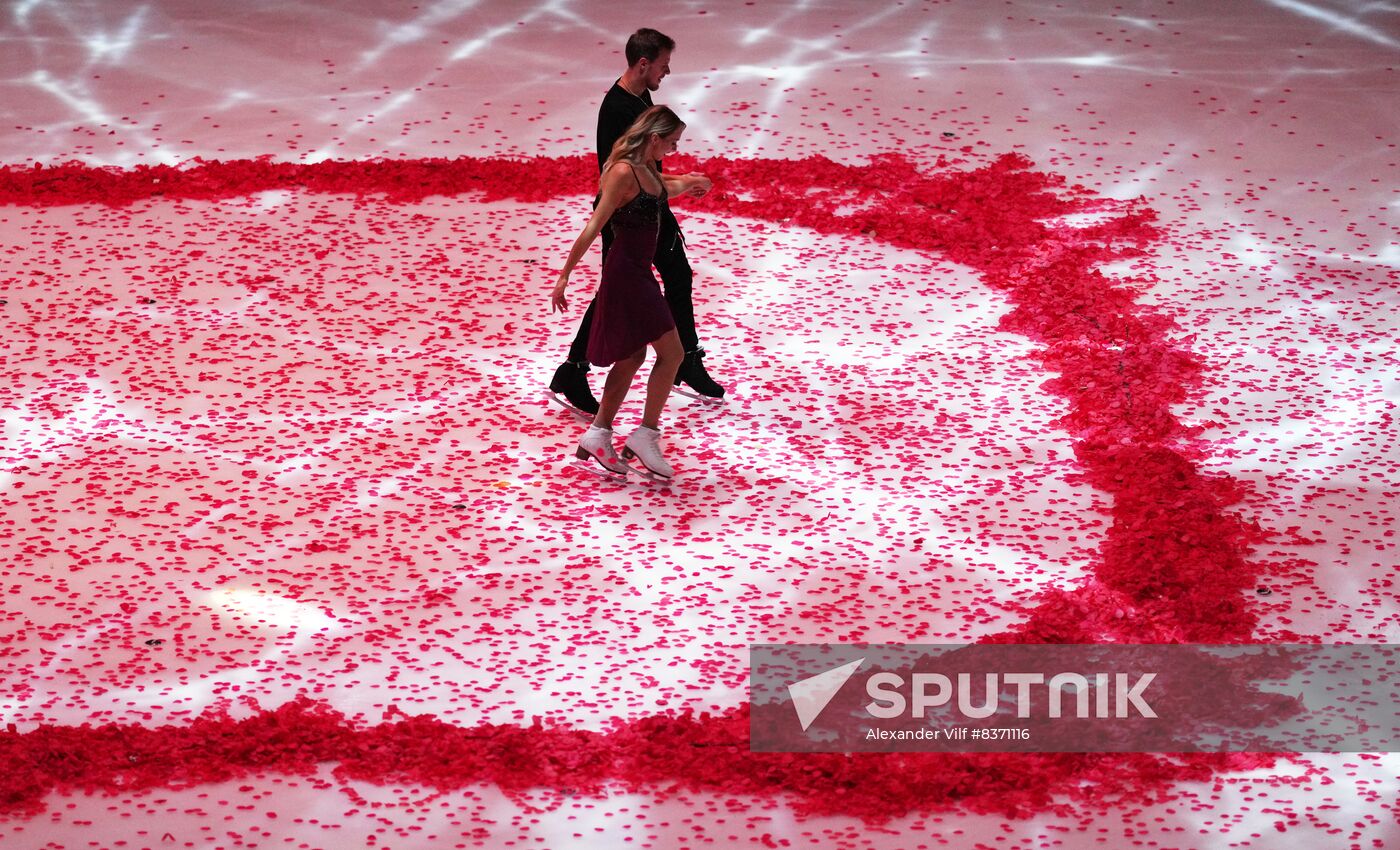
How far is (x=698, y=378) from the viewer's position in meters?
4.89

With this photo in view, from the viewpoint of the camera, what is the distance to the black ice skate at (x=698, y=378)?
4.86m

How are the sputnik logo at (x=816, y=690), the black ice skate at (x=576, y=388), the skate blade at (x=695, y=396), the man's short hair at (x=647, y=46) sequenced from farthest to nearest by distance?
the skate blade at (x=695, y=396) → the black ice skate at (x=576, y=388) → the man's short hair at (x=647, y=46) → the sputnik logo at (x=816, y=690)

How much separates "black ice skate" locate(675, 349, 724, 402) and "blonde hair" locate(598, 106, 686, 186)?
719mm

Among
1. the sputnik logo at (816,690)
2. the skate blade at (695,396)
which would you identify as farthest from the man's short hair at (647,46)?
the sputnik logo at (816,690)

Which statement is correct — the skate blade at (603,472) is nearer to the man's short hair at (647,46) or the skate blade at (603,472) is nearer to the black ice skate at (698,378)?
the black ice skate at (698,378)

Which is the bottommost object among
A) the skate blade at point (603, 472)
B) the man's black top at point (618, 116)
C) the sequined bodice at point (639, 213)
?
the skate blade at point (603, 472)

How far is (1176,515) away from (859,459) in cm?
87

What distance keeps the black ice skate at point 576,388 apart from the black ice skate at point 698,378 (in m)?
0.27

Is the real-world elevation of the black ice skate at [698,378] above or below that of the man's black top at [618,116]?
below

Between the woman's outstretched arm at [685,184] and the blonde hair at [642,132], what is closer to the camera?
the blonde hair at [642,132]

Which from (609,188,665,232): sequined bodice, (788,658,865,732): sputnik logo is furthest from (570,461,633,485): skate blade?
(788,658,865,732): sputnik logo

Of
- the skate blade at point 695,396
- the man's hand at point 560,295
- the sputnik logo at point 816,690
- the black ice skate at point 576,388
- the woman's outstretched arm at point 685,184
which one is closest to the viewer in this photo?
the sputnik logo at point 816,690

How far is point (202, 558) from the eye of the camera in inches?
158

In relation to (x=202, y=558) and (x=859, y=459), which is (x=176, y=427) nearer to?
(x=202, y=558)
